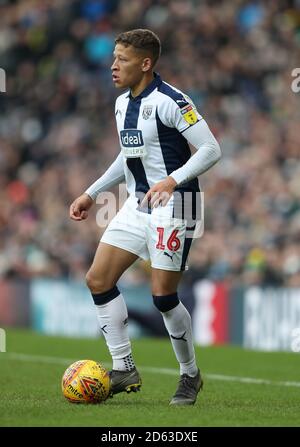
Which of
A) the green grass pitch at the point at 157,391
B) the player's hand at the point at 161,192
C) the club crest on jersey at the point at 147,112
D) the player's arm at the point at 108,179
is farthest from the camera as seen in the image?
the player's arm at the point at 108,179

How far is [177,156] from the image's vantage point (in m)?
7.24

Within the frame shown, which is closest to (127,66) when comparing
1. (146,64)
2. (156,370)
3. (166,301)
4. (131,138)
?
(146,64)

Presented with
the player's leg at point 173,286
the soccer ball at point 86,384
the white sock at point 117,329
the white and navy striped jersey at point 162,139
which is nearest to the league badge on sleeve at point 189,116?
the white and navy striped jersey at point 162,139

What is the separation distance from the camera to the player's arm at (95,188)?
753cm

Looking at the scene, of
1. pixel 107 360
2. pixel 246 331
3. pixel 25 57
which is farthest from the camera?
pixel 25 57

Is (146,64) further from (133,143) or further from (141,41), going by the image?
(133,143)

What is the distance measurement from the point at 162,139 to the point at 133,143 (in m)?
0.20

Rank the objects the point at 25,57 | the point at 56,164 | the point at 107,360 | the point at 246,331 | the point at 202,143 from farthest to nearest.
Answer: the point at 25,57, the point at 56,164, the point at 246,331, the point at 107,360, the point at 202,143

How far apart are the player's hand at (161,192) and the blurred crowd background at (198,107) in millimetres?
8082

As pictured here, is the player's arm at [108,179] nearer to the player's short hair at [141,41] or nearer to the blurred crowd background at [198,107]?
the player's short hair at [141,41]

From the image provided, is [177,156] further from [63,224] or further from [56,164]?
[56,164]

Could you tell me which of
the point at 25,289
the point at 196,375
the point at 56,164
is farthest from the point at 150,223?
the point at 56,164

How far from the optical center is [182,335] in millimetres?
7219

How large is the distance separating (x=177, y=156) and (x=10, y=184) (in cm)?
1396
